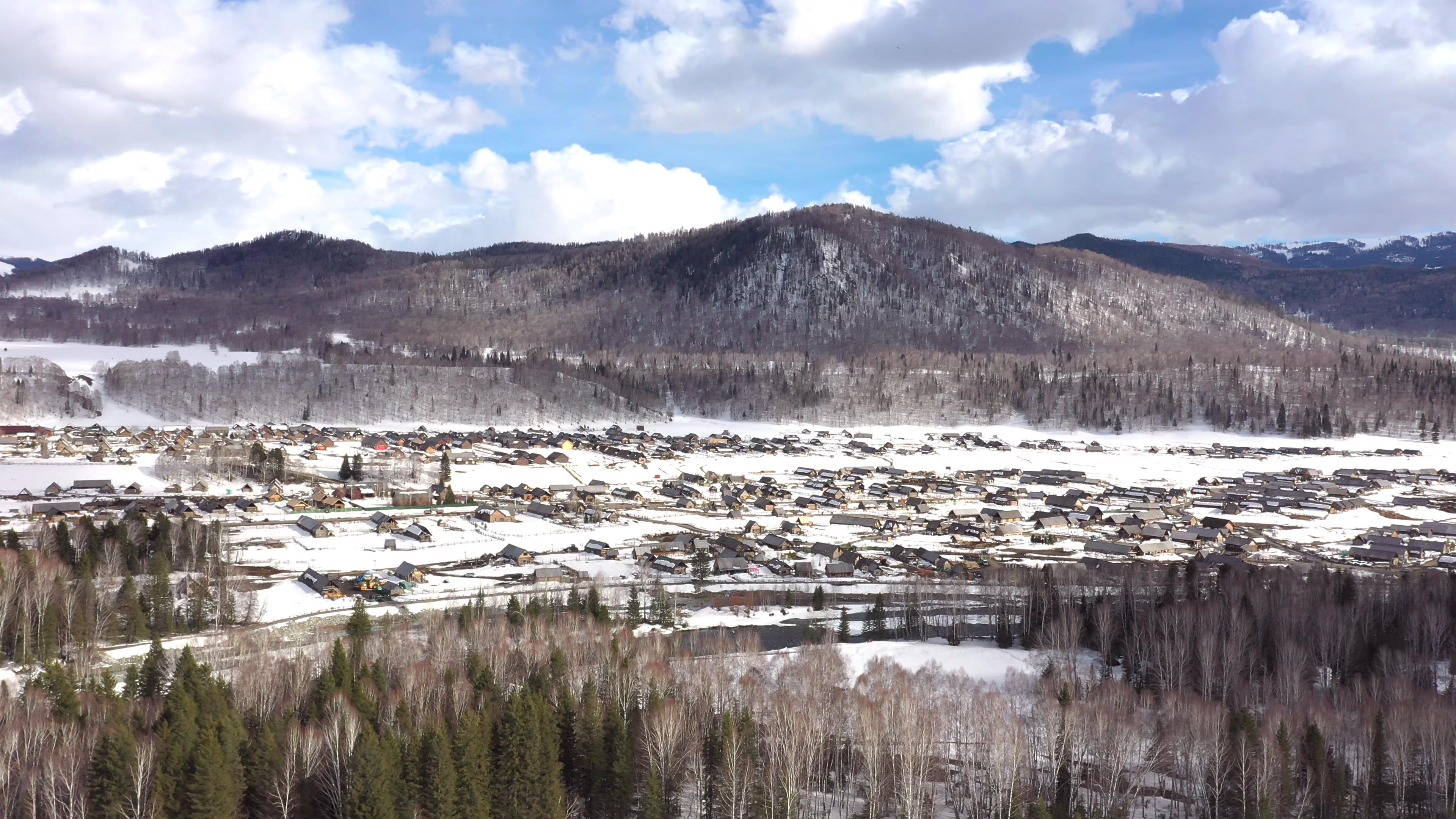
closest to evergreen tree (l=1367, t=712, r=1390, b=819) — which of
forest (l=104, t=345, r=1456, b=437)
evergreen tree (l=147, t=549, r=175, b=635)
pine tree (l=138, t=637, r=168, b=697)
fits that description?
pine tree (l=138, t=637, r=168, b=697)

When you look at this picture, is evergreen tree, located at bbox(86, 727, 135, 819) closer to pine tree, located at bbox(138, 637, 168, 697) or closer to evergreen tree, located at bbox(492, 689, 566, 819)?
pine tree, located at bbox(138, 637, 168, 697)

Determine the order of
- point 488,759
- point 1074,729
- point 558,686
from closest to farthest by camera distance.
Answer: point 488,759, point 1074,729, point 558,686

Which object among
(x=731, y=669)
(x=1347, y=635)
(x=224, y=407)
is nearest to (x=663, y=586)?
(x=731, y=669)

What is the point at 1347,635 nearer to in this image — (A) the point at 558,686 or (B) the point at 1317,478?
(A) the point at 558,686

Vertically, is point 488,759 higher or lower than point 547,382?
lower

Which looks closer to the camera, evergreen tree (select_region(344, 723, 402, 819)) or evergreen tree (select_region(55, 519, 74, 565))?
evergreen tree (select_region(344, 723, 402, 819))

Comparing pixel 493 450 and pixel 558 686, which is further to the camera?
pixel 493 450
